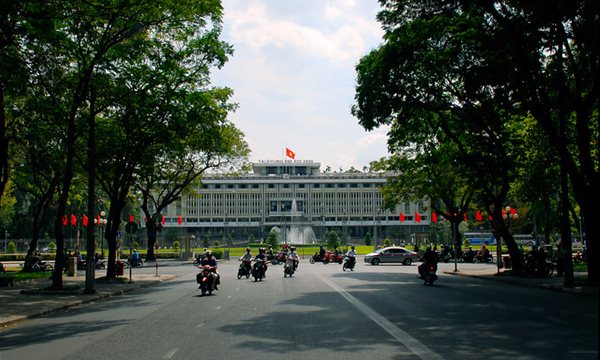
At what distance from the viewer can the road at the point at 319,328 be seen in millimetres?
9516

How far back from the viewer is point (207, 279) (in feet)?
70.5

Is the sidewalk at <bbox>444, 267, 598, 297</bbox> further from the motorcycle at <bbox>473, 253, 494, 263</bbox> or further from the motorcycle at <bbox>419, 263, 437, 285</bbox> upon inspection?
the motorcycle at <bbox>473, 253, 494, 263</bbox>

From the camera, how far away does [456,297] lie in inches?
766

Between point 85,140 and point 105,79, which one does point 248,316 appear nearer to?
point 105,79

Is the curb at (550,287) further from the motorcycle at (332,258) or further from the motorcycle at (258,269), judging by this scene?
the motorcycle at (332,258)

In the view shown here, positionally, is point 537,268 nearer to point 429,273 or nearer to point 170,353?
point 429,273

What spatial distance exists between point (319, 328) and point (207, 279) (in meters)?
9.97

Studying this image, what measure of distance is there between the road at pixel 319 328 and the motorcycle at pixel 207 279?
3.47 ft

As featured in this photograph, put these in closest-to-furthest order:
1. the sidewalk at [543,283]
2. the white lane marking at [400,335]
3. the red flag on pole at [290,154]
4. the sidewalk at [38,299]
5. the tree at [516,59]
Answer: the white lane marking at [400,335], the sidewalk at [38,299], the tree at [516,59], the sidewalk at [543,283], the red flag on pole at [290,154]

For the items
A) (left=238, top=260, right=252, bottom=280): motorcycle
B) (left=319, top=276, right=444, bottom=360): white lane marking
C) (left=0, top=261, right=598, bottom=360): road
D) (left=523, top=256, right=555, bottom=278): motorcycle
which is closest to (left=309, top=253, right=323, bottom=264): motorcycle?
(left=238, top=260, right=252, bottom=280): motorcycle

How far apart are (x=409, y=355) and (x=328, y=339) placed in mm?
2030

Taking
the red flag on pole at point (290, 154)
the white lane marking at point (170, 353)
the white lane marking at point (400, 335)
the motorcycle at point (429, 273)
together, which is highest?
the red flag on pole at point (290, 154)

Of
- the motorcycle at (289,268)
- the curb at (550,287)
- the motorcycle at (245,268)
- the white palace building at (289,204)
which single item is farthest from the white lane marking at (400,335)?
the white palace building at (289,204)

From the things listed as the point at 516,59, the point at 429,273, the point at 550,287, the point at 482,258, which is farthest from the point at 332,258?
the point at 516,59
